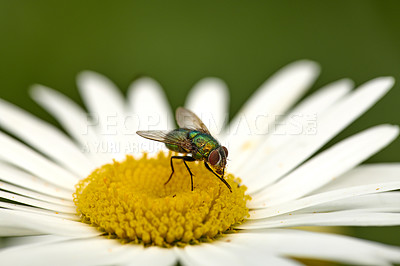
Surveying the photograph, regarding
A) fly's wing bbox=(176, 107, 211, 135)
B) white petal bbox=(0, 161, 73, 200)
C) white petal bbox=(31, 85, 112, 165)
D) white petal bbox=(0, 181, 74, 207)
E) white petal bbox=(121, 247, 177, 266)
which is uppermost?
white petal bbox=(31, 85, 112, 165)

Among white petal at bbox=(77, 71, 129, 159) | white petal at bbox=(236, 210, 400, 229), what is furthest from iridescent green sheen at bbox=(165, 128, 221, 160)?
white petal at bbox=(77, 71, 129, 159)

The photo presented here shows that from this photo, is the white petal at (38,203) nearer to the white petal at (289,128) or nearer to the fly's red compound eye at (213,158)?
the fly's red compound eye at (213,158)

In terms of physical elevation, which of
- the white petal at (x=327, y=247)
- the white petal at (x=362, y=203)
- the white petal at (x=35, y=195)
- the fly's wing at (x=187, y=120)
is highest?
the fly's wing at (x=187, y=120)

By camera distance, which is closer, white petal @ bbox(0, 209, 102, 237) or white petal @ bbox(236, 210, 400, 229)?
white petal @ bbox(0, 209, 102, 237)

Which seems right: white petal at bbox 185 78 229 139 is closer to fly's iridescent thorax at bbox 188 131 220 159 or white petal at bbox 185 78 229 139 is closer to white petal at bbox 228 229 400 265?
fly's iridescent thorax at bbox 188 131 220 159

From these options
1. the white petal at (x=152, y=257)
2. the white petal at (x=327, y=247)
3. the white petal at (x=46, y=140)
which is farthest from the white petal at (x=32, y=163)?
the white petal at (x=327, y=247)

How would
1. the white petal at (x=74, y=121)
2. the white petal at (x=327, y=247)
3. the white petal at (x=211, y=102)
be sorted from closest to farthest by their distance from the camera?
the white petal at (x=327, y=247) → the white petal at (x=74, y=121) → the white petal at (x=211, y=102)
